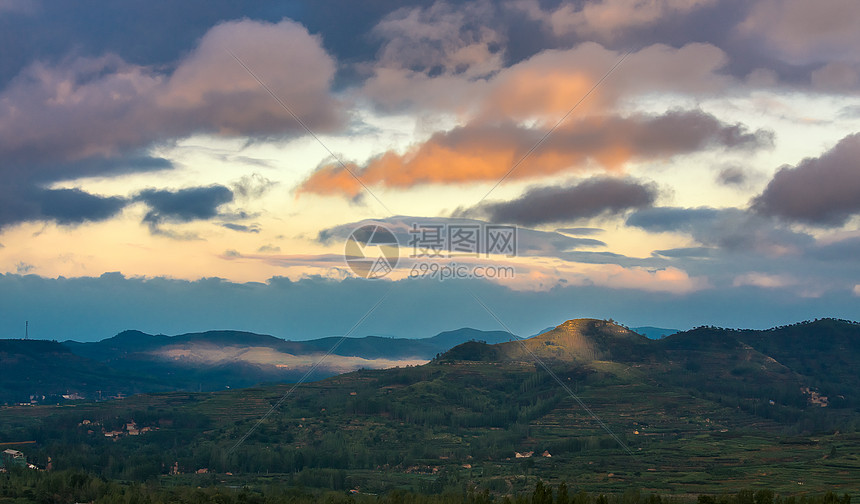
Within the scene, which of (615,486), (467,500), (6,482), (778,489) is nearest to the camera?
(467,500)

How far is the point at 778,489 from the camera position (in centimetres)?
18038

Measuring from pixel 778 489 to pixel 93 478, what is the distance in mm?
147553

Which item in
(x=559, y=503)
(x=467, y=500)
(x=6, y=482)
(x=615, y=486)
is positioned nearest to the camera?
(x=559, y=503)

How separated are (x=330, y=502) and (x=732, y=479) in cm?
9794

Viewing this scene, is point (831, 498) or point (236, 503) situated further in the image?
point (236, 503)

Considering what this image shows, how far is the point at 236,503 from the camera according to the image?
529 ft

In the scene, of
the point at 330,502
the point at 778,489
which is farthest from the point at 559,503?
the point at 778,489

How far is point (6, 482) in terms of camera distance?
169m

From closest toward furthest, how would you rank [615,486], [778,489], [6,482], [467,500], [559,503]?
1. [559,503]
2. [467,500]
3. [6,482]
4. [778,489]
5. [615,486]

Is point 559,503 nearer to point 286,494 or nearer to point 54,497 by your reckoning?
point 286,494

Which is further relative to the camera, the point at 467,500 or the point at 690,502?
the point at 690,502

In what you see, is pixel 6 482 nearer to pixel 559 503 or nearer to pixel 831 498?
pixel 559 503

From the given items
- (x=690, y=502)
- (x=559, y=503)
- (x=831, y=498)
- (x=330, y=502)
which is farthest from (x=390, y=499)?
(x=831, y=498)

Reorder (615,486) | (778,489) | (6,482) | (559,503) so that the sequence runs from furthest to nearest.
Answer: (615,486) → (778,489) → (6,482) → (559,503)
